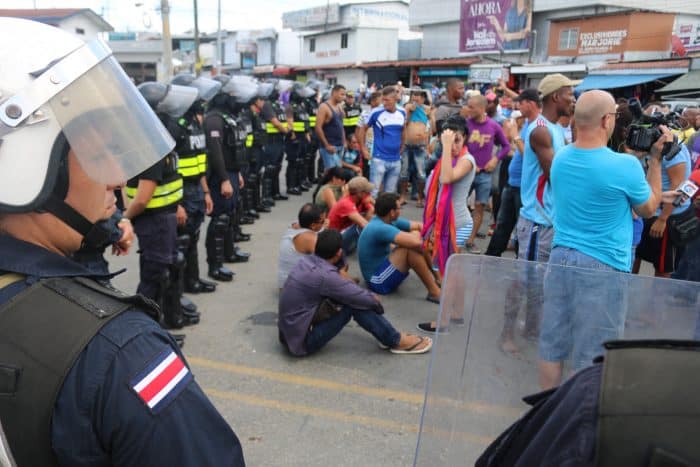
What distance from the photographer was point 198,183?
4.71m

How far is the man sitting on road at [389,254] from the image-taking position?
4.86 metres

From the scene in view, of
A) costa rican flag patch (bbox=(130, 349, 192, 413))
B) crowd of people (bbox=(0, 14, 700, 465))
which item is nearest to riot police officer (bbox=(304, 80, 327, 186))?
crowd of people (bbox=(0, 14, 700, 465))

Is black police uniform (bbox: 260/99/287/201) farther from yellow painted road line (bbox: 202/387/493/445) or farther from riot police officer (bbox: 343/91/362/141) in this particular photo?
yellow painted road line (bbox: 202/387/493/445)

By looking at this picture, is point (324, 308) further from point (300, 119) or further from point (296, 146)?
point (300, 119)

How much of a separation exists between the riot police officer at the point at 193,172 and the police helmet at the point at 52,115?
10.7 ft

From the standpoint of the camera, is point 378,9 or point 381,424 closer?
point 381,424

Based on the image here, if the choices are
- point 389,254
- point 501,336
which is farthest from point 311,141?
point 501,336

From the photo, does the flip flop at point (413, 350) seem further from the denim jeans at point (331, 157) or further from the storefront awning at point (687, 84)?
the storefront awning at point (687, 84)

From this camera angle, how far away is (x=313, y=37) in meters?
45.4

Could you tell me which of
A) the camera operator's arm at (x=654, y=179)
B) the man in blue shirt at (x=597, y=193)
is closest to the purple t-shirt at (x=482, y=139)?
the camera operator's arm at (x=654, y=179)

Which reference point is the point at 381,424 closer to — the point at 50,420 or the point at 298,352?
the point at 298,352

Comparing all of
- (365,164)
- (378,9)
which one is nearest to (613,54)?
(365,164)

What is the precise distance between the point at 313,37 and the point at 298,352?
44643mm

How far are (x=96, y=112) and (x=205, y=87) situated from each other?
4.17m
